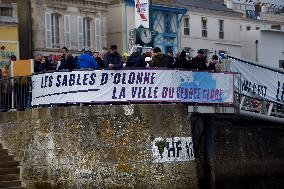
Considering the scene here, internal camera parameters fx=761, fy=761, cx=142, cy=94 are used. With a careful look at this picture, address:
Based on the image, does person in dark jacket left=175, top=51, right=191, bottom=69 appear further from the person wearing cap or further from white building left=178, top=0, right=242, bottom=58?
white building left=178, top=0, right=242, bottom=58

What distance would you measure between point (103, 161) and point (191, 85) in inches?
129

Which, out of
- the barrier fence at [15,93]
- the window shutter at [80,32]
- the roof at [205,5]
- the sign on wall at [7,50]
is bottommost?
the barrier fence at [15,93]

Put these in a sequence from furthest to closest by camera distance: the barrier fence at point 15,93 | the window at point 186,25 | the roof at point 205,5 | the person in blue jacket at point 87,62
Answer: the roof at point 205,5
the window at point 186,25
the barrier fence at point 15,93
the person in blue jacket at point 87,62

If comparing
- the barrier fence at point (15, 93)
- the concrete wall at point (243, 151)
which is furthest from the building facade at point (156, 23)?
the barrier fence at point (15, 93)

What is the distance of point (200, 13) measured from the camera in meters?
54.0

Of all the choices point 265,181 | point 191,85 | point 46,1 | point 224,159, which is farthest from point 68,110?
point 46,1

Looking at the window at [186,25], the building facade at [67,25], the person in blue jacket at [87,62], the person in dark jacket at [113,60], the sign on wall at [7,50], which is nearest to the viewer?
the person in dark jacket at [113,60]

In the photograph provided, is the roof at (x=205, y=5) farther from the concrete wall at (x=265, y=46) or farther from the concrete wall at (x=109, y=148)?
the concrete wall at (x=109, y=148)

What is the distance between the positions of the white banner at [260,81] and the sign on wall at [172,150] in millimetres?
3021

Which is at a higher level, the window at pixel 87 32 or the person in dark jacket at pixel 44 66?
the window at pixel 87 32

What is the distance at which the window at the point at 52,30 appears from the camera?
40750 millimetres

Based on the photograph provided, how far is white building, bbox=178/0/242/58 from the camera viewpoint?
5316 centimetres

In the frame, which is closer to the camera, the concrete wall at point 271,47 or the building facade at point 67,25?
the building facade at point 67,25

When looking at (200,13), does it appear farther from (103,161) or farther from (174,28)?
(103,161)
